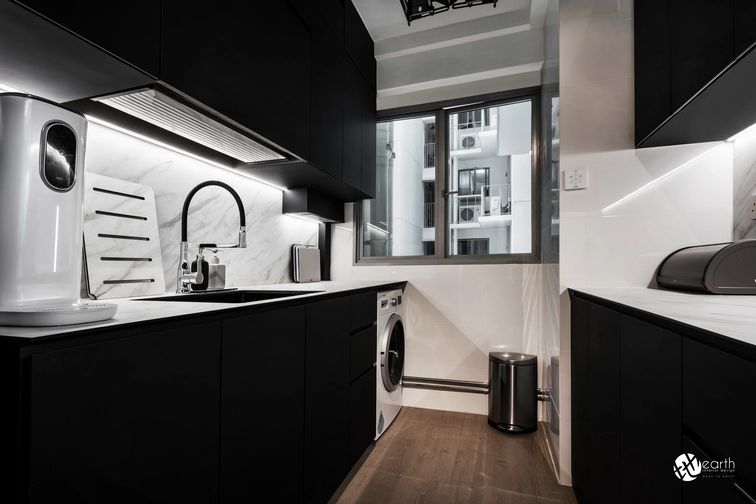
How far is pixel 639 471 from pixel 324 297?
1.13m

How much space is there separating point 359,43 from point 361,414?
245cm

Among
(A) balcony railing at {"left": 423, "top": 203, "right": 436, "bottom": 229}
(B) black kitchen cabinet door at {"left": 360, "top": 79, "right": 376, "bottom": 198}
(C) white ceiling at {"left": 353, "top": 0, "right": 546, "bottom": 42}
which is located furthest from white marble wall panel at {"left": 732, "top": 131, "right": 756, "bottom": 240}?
(B) black kitchen cabinet door at {"left": 360, "top": 79, "right": 376, "bottom": 198}

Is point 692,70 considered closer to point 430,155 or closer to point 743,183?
point 743,183

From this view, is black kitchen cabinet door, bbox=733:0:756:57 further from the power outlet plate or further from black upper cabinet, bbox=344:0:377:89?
black upper cabinet, bbox=344:0:377:89

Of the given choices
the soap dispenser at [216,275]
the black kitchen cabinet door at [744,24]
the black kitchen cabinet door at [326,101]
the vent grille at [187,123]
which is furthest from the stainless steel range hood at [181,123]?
the black kitchen cabinet door at [744,24]

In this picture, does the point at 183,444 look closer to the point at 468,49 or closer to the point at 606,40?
the point at 606,40

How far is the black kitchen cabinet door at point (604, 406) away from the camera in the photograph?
3.60 ft

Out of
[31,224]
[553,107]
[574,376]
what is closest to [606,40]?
[553,107]

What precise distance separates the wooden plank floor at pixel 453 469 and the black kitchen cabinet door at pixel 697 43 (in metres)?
1.81

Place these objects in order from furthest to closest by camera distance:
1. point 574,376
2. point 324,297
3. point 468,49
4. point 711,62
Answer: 1. point 468,49
2. point 574,376
3. point 324,297
4. point 711,62

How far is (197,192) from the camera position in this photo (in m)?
1.83

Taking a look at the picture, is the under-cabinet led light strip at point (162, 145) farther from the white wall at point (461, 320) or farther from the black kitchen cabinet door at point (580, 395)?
the black kitchen cabinet door at point (580, 395)

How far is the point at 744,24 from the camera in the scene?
1.01m

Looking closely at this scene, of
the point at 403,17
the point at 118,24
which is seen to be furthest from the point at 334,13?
the point at 118,24
